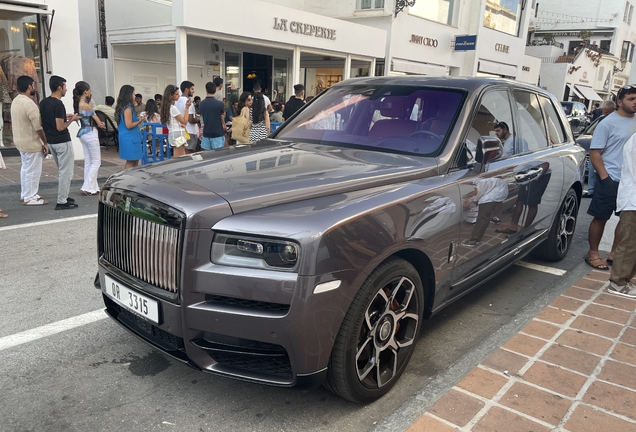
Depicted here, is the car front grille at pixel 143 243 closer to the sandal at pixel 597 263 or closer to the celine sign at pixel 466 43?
the sandal at pixel 597 263

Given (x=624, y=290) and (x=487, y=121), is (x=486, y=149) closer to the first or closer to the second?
(x=487, y=121)

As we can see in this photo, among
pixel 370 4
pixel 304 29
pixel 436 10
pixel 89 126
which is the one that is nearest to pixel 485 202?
pixel 89 126

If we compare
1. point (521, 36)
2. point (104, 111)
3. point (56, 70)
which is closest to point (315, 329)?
point (56, 70)

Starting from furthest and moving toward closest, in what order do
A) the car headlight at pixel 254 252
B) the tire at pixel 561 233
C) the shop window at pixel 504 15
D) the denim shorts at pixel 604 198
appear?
1. the shop window at pixel 504 15
2. the tire at pixel 561 233
3. the denim shorts at pixel 604 198
4. the car headlight at pixel 254 252

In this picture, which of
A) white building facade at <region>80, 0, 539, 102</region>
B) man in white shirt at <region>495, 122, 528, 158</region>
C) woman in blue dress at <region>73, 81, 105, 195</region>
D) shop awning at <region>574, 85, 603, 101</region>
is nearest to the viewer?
man in white shirt at <region>495, 122, 528, 158</region>

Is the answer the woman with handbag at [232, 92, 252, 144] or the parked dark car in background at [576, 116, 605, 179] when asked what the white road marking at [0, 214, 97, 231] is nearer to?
the woman with handbag at [232, 92, 252, 144]

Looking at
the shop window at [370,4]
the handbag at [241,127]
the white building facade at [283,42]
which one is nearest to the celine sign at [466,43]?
the white building facade at [283,42]

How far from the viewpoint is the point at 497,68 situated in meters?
25.1

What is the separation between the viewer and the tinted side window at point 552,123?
493cm

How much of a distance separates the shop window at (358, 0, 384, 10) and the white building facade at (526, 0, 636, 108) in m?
21.8

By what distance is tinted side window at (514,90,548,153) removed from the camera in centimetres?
430

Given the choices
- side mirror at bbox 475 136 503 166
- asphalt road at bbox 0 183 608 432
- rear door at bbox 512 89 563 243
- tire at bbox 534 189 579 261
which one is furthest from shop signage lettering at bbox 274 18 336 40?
side mirror at bbox 475 136 503 166

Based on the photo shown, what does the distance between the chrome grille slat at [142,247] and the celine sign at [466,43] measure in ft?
71.9

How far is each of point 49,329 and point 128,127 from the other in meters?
5.93
